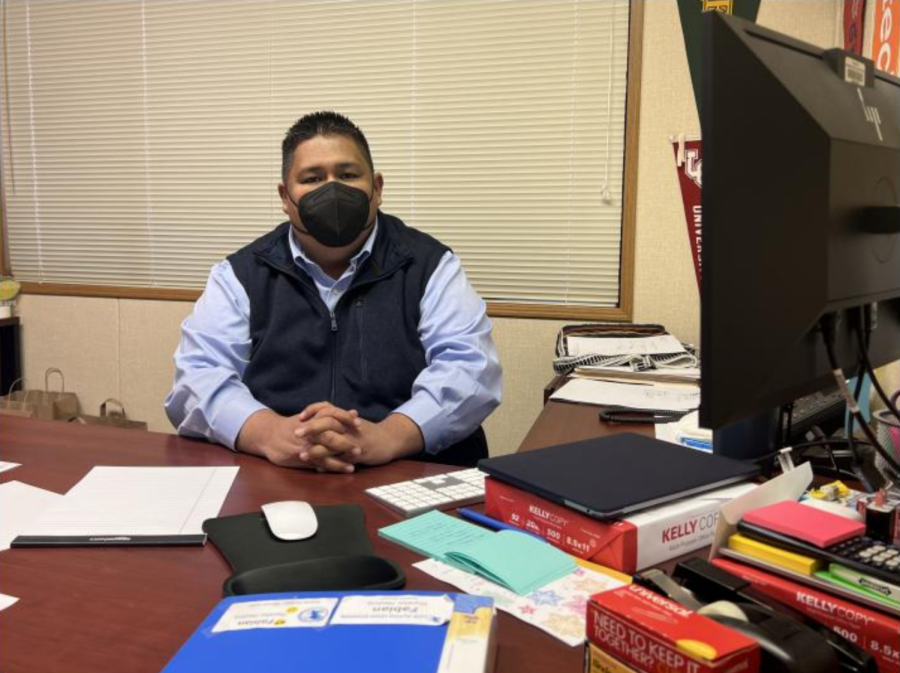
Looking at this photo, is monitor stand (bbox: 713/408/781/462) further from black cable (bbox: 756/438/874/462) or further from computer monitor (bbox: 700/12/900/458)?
computer monitor (bbox: 700/12/900/458)

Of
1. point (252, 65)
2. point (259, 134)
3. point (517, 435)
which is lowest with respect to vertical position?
point (517, 435)

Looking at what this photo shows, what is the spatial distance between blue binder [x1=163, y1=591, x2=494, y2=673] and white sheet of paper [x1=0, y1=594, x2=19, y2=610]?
253mm

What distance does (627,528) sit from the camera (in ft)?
2.51

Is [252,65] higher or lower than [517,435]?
higher

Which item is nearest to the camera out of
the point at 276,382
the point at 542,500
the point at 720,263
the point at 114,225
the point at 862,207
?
the point at 720,263

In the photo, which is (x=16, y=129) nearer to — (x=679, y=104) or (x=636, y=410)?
(x=679, y=104)

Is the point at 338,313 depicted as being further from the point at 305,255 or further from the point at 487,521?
the point at 487,521

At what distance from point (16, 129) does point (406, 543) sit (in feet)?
10.7

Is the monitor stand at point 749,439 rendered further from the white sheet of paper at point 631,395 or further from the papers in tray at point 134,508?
the papers in tray at point 134,508

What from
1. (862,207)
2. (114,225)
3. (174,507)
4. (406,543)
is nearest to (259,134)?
(114,225)

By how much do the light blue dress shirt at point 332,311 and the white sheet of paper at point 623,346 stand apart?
584 millimetres

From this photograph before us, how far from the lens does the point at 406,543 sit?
0.86 meters

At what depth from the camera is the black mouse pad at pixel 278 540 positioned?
2.66 ft

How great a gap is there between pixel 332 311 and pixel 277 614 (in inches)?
43.7
